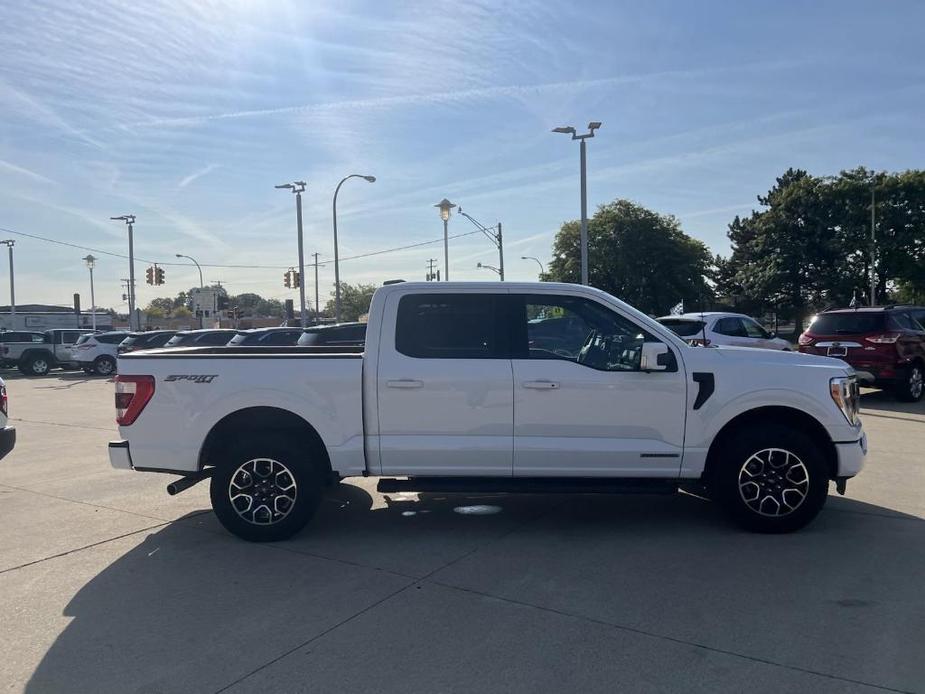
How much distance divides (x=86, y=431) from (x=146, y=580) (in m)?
7.82

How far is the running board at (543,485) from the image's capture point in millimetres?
5383

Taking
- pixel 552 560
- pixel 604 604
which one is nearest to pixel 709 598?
pixel 604 604

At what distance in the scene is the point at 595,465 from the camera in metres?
5.42

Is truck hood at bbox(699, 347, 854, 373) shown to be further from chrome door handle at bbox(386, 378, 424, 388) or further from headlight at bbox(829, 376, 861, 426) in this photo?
chrome door handle at bbox(386, 378, 424, 388)

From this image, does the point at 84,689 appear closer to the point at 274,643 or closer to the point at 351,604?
the point at 274,643

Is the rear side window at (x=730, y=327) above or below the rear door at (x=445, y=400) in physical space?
above

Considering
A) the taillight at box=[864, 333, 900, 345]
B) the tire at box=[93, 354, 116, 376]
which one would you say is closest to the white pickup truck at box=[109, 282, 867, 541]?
the taillight at box=[864, 333, 900, 345]

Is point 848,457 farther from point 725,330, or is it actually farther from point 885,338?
point 725,330

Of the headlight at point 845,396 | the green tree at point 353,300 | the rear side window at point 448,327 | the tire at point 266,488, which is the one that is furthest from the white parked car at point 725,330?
the green tree at point 353,300

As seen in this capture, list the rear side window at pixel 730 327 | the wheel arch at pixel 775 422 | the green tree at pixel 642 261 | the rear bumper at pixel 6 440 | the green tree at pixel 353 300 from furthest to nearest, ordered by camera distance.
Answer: the green tree at pixel 353 300
the green tree at pixel 642 261
the rear side window at pixel 730 327
the rear bumper at pixel 6 440
the wheel arch at pixel 775 422

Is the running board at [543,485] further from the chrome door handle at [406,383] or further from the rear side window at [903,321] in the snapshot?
the rear side window at [903,321]

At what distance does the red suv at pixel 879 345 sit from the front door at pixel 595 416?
890 cm

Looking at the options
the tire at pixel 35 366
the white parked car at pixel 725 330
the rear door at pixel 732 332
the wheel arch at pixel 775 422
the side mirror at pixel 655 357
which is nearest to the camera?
the side mirror at pixel 655 357

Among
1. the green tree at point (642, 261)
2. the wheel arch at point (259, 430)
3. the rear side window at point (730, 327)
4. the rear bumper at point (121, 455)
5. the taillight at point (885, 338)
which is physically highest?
the green tree at point (642, 261)
